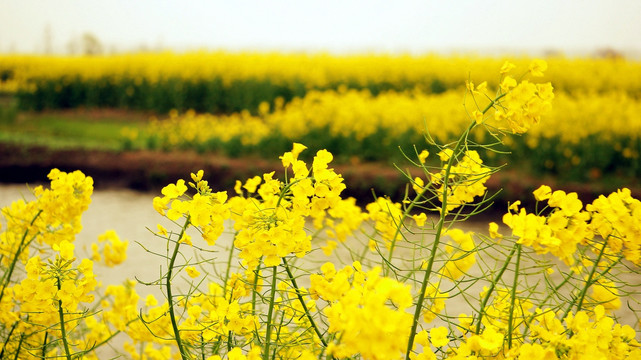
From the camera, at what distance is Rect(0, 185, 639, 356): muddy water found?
11.3ft

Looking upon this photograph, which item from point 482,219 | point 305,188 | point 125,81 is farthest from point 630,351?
point 125,81

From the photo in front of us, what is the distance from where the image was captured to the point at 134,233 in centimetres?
482

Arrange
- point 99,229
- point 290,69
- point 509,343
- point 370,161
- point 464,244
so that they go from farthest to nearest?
point 290,69, point 370,161, point 99,229, point 464,244, point 509,343

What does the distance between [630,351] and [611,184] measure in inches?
168

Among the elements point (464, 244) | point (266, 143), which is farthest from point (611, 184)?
point (464, 244)

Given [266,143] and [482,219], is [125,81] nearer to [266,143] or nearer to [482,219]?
[266,143]

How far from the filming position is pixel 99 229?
4961 mm

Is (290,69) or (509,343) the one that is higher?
(290,69)

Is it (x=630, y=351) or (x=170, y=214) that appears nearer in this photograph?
(x=170, y=214)

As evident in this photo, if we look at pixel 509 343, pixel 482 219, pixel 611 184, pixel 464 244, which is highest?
pixel 611 184

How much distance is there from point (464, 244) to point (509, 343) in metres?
0.33

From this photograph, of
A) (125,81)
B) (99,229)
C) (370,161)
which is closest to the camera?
(99,229)

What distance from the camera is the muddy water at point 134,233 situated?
344 centimetres

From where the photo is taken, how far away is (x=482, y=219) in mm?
5035
